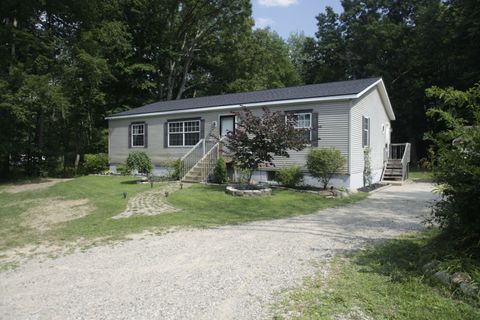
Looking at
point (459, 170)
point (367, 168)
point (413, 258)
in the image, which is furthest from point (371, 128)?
point (459, 170)

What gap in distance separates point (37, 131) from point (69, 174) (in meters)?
3.28

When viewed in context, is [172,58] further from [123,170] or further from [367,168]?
[367,168]

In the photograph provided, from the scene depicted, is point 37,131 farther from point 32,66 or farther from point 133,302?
point 133,302

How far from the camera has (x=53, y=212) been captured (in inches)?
379

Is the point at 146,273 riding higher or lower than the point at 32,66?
lower

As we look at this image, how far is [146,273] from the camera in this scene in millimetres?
4648

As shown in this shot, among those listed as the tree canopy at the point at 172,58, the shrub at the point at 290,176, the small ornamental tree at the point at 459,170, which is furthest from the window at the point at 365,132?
the tree canopy at the point at 172,58

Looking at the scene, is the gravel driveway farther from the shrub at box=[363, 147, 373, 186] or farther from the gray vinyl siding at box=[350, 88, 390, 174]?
the shrub at box=[363, 147, 373, 186]

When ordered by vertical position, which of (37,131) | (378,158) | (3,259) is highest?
(37,131)

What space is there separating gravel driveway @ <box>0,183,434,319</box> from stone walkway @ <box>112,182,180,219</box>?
7.77ft

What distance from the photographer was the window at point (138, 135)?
65.5ft

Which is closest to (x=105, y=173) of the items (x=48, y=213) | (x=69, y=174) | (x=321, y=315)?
(x=69, y=174)

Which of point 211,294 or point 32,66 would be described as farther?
point 32,66

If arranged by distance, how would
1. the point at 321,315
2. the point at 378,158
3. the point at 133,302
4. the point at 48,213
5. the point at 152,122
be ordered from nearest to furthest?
the point at 321,315, the point at 133,302, the point at 48,213, the point at 378,158, the point at 152,122
